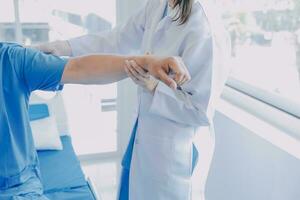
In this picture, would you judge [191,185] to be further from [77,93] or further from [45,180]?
[77,93]

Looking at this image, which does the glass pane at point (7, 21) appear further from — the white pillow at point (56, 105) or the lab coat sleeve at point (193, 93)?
the lab coat sleeve at point (193, 93)

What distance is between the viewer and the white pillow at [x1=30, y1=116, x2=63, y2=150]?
6.61 ft

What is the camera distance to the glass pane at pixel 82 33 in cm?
249

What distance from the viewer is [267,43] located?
1.95 metres

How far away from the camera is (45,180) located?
1.67 meters

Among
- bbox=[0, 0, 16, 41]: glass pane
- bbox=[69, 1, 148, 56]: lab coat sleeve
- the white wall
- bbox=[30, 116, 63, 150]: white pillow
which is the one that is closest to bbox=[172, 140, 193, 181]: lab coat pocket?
the white wall

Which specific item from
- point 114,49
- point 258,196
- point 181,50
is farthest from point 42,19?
point 258,196

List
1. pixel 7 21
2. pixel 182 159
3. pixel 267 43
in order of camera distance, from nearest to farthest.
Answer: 1. pixel 182 159
2. pixel 267 43
3. pixel 7 21

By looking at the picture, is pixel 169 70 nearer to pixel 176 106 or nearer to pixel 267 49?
pixel 176 106

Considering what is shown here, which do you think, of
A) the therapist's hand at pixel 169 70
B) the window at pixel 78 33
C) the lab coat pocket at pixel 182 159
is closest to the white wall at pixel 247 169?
the lab coat pocket at pixel 182 159

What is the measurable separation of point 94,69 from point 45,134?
1.09 metres

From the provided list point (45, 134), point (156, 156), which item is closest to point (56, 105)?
point (45, 134)

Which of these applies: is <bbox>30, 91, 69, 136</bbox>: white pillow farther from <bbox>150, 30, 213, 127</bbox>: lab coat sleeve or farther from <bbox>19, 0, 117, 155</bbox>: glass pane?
<bbox>150, 30, 213, 127</bbox>: lab coat sleeve

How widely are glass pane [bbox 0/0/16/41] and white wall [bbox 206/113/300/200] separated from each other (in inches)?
61.7
